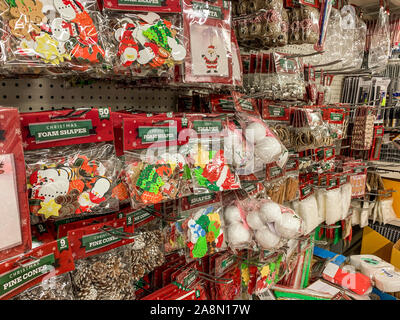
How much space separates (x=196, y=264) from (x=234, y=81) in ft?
2.55

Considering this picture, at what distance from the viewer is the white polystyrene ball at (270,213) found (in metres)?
1.21

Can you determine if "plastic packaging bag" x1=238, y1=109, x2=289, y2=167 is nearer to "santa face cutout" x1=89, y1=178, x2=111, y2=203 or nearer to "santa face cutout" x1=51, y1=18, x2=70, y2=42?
"santa face cutout" x1=89, y1=178, x2=111, y2=203

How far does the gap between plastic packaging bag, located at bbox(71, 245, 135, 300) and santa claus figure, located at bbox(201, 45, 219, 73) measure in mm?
673

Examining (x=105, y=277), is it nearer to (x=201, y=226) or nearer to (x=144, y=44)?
(x=201, y=226)

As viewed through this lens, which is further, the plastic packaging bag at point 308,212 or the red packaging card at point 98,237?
the plastic packaging bag at point 308,212

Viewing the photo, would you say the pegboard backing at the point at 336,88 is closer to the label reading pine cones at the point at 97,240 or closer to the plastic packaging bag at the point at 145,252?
the plastic packaging bag at the point at 145,252

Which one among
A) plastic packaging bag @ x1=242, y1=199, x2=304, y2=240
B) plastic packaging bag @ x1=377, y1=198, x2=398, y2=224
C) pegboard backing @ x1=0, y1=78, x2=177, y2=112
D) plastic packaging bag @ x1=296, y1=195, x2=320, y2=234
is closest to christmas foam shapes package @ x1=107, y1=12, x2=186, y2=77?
pegboard backing @ x1=0, y1=78, x2=177, y2=112

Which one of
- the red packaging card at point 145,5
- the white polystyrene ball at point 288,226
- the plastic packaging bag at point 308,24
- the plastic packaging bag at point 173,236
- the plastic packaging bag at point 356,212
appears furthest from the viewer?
the plastic packaging bag at point 356,212

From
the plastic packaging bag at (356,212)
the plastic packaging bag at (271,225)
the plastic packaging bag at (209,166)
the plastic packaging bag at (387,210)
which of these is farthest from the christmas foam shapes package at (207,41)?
the plastic packaging bag at (387,210)

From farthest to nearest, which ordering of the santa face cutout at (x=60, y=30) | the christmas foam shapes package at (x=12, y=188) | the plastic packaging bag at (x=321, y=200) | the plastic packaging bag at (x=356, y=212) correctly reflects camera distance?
the plastic packaging bag at (x=356, y=212) → the plastic packaging bag at (x=321, y=200) → the santa face cutout at (x=60, y=30) → the christmas foam shapes package at (x=12, y=188)

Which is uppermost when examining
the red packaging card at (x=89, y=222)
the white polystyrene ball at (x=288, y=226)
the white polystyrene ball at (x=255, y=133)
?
the white polystyrene ball at (x=255, y=133)

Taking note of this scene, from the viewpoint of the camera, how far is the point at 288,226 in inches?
47.8

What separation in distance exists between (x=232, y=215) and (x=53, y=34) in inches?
34.5
